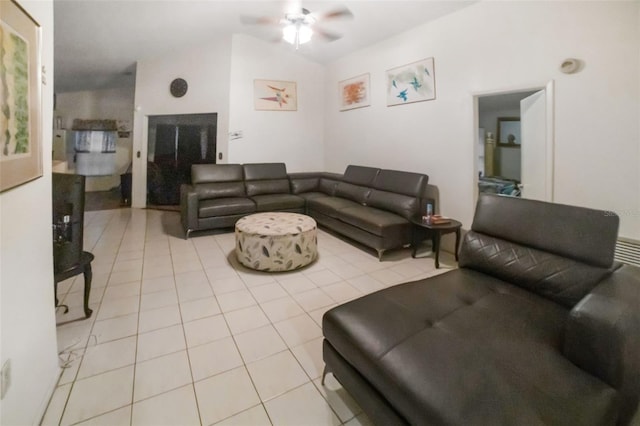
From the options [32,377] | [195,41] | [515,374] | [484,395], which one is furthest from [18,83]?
[195,41]

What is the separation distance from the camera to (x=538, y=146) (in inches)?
109

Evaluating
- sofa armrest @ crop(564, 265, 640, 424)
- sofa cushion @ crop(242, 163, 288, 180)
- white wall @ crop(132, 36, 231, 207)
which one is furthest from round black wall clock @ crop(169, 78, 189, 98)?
sofa armrest @ crop(564, 265, 640, 424)

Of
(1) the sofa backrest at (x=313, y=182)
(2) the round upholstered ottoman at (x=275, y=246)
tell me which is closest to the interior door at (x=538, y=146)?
(2) the round upholstered ottoman at (x=275, y=246)

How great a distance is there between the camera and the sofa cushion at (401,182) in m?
3.60

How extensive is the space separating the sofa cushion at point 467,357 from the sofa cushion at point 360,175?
2.80 meters

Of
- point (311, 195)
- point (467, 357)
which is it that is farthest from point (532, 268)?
point (311, 195)

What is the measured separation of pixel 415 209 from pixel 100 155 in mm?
7679

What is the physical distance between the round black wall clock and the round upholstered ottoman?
3.56 metres

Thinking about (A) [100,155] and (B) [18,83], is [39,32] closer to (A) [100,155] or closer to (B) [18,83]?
(B) [18,83]

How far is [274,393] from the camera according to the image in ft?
4.94

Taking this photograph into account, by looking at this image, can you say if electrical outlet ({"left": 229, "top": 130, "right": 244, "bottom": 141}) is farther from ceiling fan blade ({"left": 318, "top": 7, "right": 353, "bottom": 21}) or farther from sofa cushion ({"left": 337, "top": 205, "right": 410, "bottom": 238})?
sofa cushion ({"left": 337, "top": 205, "right": 410, "bottom": 238})

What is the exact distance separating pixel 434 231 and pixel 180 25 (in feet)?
14.8

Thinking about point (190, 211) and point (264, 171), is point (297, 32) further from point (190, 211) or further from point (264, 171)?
point (190, 211)

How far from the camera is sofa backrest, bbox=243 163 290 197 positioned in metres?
4.80
